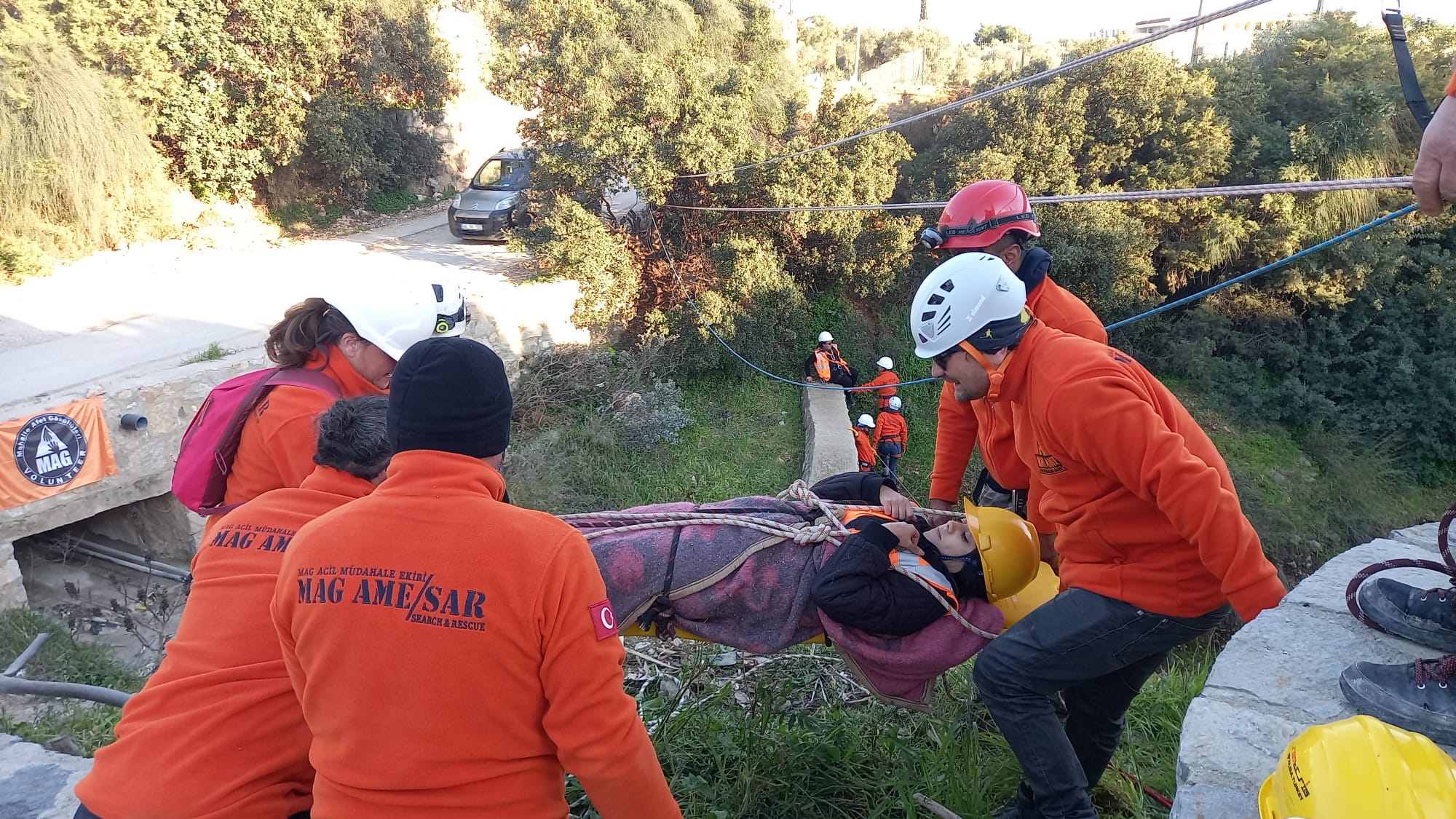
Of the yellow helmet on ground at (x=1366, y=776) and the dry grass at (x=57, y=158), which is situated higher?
the dry grass at (x=57, y=158)

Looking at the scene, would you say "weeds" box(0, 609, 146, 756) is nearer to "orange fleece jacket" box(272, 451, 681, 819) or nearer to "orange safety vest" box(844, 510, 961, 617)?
"orange fleece jacket" box(272, 451, 681, 819)

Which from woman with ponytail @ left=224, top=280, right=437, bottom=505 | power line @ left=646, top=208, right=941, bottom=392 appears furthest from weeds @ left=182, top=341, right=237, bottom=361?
woman with ponytail @ left=224, top=280, right=437, bottom=505

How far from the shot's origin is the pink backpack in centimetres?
223

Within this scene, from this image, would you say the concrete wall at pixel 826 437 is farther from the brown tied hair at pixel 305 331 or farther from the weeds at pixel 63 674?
the brown tied hair at pixel 305 331

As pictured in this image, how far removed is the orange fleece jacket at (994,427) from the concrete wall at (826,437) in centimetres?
582

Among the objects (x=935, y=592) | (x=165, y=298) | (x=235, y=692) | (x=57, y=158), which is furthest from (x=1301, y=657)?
(x=57, y=158)

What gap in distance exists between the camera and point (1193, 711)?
80.1 inches

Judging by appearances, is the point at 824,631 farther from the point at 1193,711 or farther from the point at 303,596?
the point at 303,596

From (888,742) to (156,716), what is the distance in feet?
8.20

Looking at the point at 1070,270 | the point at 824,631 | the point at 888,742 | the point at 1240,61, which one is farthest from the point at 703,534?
the point at 1240,61

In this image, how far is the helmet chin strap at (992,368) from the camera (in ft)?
8.38

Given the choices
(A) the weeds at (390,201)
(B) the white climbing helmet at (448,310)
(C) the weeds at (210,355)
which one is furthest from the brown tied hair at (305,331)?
(A) the weeds at (390,201)

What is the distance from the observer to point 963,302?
8.42 feet

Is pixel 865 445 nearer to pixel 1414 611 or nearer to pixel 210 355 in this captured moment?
pixel 210 355
